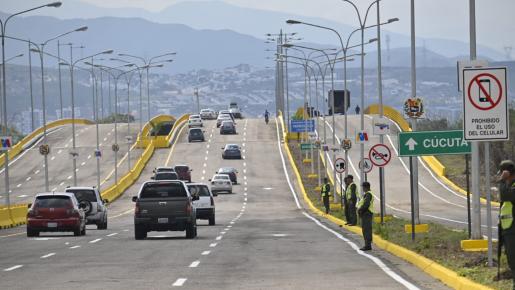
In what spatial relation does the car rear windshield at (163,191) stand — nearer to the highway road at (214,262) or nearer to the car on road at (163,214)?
the car on road at (163,214)

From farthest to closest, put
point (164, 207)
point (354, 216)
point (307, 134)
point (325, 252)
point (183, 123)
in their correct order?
point (183, 123)
point (307, 134)
point (354, 216)
point (164, 207)
point (325, 252)

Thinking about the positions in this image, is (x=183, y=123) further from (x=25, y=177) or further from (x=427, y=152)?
(x=427, y=152)

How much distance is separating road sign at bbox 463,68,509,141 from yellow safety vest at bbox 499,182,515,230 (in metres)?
3.37

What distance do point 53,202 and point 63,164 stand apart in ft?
237

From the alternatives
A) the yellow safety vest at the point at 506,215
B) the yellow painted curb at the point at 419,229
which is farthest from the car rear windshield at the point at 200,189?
the yellow safety vest at the point at 506,215

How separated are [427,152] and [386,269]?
305 inches

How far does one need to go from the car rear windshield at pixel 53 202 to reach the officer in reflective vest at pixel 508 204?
25.2 m

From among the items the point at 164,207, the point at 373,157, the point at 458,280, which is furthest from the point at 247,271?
the point at 373,157

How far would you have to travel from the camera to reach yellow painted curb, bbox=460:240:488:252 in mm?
25109

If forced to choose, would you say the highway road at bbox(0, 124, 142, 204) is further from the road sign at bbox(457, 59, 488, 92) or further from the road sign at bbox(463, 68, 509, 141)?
the road sign at bbox(463, 68, 509, 141)

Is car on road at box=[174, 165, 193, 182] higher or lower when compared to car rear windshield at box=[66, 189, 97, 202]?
lower

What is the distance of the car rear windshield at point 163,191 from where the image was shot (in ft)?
127

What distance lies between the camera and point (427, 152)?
3150 cm

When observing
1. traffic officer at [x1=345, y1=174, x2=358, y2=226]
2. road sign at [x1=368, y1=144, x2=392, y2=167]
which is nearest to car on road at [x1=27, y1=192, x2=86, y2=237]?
traffic officer at [x1=345, y1=174, x2=358, y2=226]
